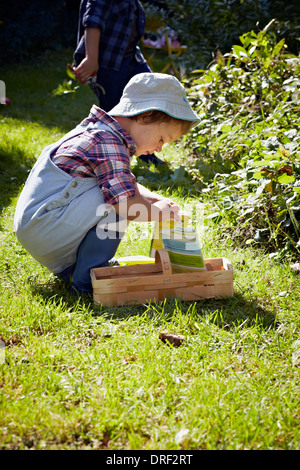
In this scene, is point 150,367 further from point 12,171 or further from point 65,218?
point 12,171

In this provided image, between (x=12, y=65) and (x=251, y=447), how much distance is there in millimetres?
8853

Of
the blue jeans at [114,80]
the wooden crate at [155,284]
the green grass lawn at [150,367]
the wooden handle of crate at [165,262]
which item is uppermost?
the blue jeans at [114,80]

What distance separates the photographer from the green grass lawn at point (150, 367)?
149 cm

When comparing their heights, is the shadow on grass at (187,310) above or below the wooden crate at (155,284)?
below

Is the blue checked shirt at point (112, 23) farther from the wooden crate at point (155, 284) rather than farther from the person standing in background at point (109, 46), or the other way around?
the wooden crate at point (155, 284)

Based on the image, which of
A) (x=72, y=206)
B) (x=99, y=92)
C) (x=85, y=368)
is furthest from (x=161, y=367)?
(x=99, y=92)

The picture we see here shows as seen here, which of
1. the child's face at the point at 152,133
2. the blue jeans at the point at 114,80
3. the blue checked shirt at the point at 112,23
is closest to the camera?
the child's face at the point at 152,133

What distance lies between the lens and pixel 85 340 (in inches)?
78.6

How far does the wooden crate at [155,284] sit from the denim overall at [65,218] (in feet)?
0.34

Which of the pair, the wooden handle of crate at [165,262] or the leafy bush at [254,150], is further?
the leafy bush at [254,150]

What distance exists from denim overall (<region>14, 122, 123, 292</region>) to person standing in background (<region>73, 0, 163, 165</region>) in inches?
73.4

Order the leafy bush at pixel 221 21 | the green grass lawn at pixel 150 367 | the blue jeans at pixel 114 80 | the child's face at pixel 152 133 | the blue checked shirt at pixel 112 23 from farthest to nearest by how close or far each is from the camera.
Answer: the leafy bush at pixel 221 21 < the blue jeans at pixel 114 80 < the blue checked shirt at pixel 112 23 < the child's face at pixel 152 133 < the green grass lawn at pixel 150 367

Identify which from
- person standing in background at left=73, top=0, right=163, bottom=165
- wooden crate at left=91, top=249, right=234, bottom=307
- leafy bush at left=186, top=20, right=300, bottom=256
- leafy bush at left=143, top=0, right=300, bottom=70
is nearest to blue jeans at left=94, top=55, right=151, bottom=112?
person standing in background at left=73, top=0, right=163, bottom=165

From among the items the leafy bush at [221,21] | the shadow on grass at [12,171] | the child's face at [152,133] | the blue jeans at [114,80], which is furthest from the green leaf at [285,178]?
the leafy bush at [221,21]
